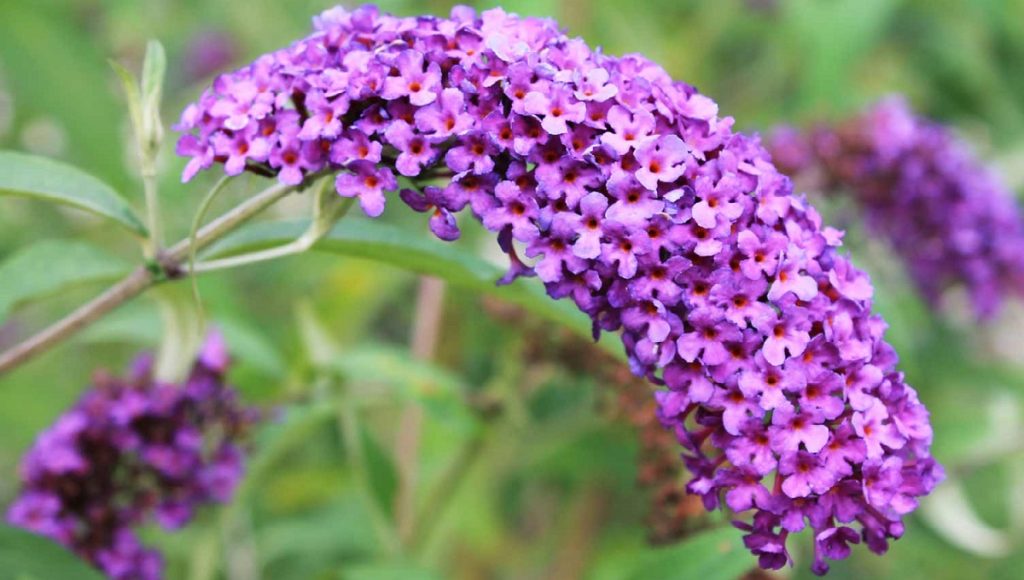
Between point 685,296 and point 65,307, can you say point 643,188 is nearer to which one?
point 685,296

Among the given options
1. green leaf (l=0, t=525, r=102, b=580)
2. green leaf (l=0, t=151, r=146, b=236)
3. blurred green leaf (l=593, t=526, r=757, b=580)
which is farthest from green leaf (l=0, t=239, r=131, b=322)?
blurred green leaf (l=593, t=526, r=757, b=580)

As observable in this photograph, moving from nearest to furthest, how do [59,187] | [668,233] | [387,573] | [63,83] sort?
1. [668,233]
2. [59,187]
3. [387,573]
4. [63,83]

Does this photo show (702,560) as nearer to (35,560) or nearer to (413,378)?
(413,378)

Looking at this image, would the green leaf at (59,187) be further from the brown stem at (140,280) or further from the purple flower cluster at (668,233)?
the purple flower cluster at (668,233)

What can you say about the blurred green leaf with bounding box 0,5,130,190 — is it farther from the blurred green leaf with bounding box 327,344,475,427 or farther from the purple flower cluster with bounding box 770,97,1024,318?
the purple flower cluster with bounding box 770,97,1024,318

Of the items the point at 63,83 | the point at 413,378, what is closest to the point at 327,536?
the point at 413,378

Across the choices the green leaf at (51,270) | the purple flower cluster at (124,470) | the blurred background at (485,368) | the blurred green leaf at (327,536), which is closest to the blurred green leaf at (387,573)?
the blurred background at (485,368)

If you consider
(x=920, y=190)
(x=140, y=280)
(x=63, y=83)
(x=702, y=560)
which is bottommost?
(x=702, y=560)
